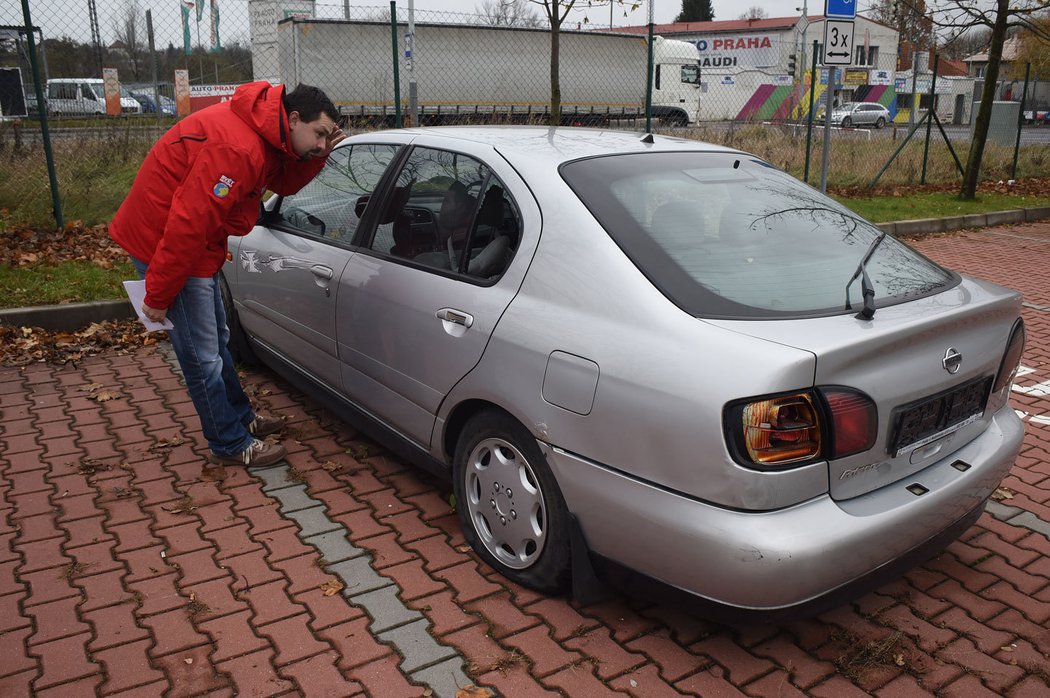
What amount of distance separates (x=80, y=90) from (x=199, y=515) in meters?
13.0

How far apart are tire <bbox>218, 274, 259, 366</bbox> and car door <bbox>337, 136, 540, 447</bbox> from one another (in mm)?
1573

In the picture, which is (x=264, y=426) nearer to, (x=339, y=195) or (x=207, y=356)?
(x=207, y=356)

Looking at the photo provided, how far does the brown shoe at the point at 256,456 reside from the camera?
165 inches

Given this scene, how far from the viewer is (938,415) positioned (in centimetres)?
267

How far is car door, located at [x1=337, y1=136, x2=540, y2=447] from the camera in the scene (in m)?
3.10

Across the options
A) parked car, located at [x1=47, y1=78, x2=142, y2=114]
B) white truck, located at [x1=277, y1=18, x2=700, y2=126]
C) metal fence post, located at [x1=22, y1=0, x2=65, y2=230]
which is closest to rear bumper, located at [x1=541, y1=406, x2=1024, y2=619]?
metal fence post, located at [x1=22, y1=0, x2=65, y2=230]

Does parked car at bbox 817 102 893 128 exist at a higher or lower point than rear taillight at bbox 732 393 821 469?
higher

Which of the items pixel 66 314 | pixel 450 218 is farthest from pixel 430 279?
pixel 66 314

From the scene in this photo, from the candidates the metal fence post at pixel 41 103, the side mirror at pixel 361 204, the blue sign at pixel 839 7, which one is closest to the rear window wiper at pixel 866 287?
the side mirror at pixel 361 204

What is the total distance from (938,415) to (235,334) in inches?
161

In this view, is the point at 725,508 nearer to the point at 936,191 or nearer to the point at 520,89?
the point at 936,191

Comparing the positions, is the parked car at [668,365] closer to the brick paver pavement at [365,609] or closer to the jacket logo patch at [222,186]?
the brick paver pavement at [365,609]

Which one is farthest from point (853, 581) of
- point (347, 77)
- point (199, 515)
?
point (347, 77)

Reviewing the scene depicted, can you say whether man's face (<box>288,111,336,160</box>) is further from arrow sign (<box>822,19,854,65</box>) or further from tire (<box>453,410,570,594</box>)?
arrow sign (<box>822,19,854,65</box>)
